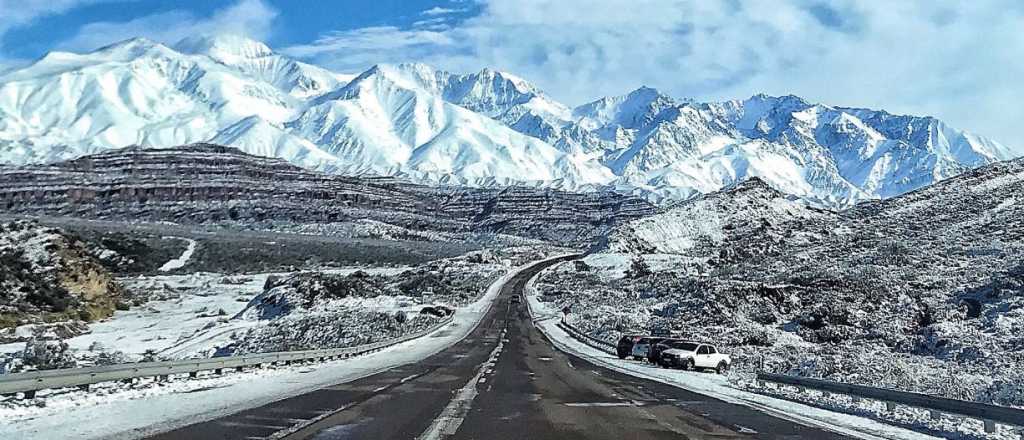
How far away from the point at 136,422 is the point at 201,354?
1229 inches

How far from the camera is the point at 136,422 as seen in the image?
14.1 metres

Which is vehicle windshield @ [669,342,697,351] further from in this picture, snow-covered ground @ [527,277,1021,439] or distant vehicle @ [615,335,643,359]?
distant vehicle @ [615,335,643,359]

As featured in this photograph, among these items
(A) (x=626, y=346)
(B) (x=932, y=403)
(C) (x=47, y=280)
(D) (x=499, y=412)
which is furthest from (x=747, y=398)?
(C) (x=47, y=280)

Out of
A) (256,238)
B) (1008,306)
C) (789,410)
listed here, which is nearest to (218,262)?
(256,238)

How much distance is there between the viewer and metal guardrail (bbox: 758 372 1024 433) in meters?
14.4

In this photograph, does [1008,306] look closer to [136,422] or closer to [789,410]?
[789,410]

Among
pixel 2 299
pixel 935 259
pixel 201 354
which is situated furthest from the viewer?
pixel 935 259

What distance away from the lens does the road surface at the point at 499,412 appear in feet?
44.3

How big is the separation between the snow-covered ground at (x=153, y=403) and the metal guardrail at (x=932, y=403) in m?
12.5

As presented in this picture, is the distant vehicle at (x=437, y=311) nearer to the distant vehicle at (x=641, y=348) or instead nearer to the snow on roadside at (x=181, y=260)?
the distant vehicle at (x=641, y=348)

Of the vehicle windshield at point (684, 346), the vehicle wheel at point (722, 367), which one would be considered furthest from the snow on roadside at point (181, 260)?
the vehicle wheel at point (722, 367)

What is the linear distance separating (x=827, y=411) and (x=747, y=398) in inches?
112

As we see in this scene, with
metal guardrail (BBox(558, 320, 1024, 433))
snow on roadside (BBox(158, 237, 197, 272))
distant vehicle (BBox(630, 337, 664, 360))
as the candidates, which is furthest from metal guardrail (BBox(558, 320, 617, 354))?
snow on roadside (BBox(158, 237, 197, 272))

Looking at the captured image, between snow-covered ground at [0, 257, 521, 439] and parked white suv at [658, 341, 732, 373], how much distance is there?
1114 cm
